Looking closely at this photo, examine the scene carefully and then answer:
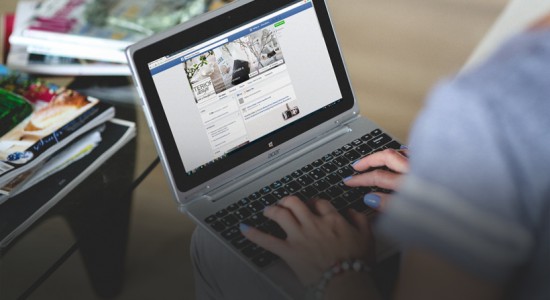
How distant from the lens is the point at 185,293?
114cm

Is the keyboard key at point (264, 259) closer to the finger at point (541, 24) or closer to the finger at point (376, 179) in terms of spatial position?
the finger at point (376, 179)

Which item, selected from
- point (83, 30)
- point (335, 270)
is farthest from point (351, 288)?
point (83, 30)

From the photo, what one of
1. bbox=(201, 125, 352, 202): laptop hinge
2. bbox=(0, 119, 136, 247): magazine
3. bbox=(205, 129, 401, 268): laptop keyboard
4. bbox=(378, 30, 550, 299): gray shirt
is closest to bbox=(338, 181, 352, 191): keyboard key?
bbox=(205, 129, 401, 268): laptop keyboard

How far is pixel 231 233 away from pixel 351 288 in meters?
0.23

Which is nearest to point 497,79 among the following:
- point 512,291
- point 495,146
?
point 495,146

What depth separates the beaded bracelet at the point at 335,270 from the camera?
0.90 meters

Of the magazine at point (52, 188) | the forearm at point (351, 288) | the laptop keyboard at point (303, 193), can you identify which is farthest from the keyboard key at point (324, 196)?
the magazine at point (52, 188)

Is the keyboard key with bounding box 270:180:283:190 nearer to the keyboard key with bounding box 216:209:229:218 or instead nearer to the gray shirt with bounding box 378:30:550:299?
the keyboard key with bounding box 216:209:229:218

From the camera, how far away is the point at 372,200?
106 cm

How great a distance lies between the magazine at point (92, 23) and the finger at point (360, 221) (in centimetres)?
65

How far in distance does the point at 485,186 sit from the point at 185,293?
2.35 feet

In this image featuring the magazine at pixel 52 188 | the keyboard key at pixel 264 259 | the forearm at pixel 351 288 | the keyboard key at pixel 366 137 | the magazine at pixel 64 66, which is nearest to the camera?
the forearm at pixel 351 288

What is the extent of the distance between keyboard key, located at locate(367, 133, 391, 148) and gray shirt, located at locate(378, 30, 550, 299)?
1.98ft

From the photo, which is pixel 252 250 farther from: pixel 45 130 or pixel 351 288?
pixel 45 130
